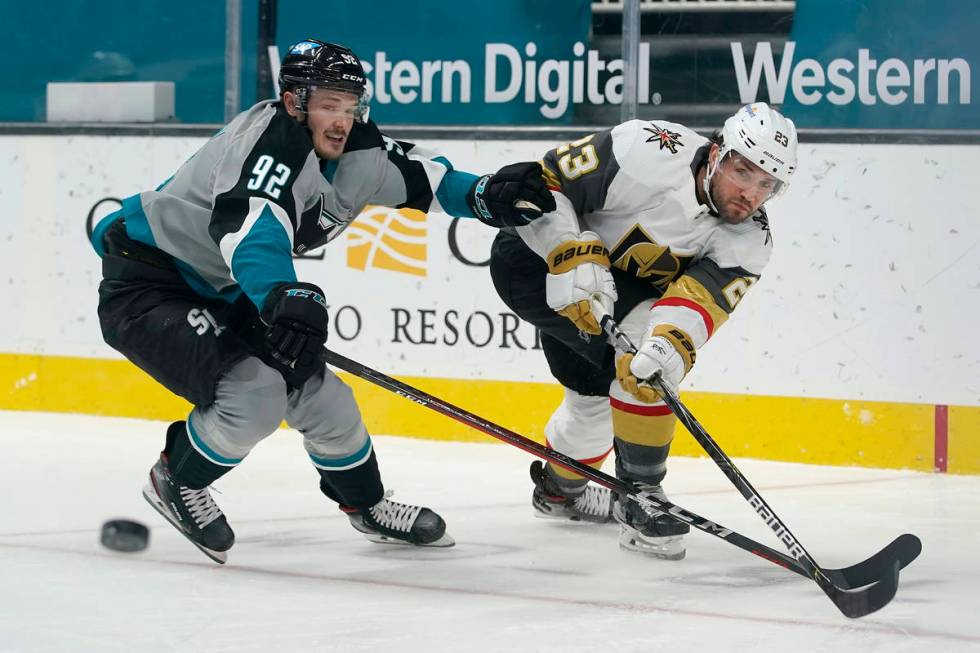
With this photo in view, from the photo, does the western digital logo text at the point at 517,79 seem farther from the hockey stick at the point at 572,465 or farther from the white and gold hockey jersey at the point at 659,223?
the hockey stick at the point at 572,465

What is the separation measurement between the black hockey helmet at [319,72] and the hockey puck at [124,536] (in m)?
0.89

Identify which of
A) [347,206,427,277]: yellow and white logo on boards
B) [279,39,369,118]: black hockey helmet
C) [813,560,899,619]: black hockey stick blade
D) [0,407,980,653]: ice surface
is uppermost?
[279,39,369,118]: black hockey helmet

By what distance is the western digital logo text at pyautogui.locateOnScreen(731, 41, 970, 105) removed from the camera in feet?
13.0

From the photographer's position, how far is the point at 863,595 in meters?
2.28

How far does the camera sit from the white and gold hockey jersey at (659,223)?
9.04ft

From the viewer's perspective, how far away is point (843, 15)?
405 centimetres

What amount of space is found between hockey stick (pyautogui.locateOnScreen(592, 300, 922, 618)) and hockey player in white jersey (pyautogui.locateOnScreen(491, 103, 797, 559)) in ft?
0.12

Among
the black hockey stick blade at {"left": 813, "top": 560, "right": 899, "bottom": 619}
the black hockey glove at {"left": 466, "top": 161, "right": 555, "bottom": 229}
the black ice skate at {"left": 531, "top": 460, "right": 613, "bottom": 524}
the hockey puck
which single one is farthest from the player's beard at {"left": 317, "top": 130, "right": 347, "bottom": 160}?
the black hockey stick blade at {"left": 813, "top": 560, "right": 899, "bottom": 619}

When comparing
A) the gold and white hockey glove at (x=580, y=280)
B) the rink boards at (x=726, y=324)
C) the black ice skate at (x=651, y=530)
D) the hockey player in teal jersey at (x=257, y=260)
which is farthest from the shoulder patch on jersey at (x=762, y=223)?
the rink boards at (x=726, y=324)

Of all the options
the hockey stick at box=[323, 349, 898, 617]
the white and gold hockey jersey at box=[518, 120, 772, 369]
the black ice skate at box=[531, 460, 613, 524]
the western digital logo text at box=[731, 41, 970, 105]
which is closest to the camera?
the hockey stick at box=[323, 349, 898, 617]

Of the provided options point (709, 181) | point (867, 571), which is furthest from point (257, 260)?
point (867, 571)

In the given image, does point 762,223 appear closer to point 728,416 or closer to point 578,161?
point 578,161

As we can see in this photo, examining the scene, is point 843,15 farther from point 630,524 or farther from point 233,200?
point 233,200

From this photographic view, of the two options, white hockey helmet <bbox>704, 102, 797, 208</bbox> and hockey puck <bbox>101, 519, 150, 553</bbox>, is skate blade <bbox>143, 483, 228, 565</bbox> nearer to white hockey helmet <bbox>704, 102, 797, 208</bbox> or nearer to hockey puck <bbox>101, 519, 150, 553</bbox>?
hockey puck <bbox>101, 519, 150, 553</bbox>
